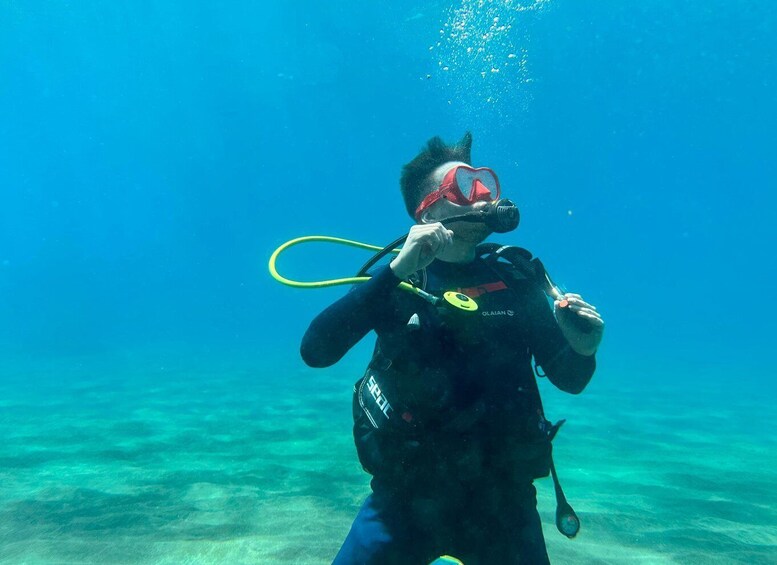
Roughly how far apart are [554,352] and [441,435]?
0.80 meters

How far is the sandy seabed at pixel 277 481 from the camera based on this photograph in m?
4.02

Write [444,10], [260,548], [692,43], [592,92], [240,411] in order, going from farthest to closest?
1. [592,92]
2. [692,43]
3. [444,10]
4. [240,411]
5. [260,548]

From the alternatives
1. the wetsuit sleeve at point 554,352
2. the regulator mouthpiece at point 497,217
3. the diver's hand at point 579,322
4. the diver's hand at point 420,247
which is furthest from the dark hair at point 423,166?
the diver's hand at point 579,322

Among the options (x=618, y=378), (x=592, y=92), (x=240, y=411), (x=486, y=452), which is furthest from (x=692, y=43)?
(x=486, y=452)

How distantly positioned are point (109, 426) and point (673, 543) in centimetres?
957

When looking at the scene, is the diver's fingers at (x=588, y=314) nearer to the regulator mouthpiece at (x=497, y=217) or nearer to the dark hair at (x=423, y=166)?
the regulator mouthpiece at (x=497, y=217)

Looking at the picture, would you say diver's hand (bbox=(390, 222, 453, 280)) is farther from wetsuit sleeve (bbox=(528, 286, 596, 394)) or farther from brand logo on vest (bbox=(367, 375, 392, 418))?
wetsuit sleeve (bbox=(528, 286, 596, 394))

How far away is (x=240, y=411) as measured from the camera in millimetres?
11562

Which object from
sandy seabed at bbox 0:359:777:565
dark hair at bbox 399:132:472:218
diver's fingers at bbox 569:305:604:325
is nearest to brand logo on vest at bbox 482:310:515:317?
diver's fingers at bbox 569:305:604:325

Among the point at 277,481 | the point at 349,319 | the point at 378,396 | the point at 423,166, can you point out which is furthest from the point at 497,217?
the point at 277,481

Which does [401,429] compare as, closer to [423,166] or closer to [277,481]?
[423,166]

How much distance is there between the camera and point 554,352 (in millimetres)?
2584

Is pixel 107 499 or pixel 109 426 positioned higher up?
pixel 109 426

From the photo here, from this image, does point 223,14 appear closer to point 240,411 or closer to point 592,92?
point 592,92
